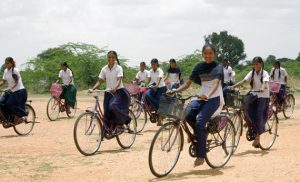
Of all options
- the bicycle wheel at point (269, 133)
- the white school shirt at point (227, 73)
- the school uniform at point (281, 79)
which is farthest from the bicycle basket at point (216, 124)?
the school uniform at point (281, 79)

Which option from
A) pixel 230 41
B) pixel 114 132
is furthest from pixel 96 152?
pixel 230 41

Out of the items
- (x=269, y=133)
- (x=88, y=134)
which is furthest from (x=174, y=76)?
(x=88, y=134)

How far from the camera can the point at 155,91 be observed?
15609 mm

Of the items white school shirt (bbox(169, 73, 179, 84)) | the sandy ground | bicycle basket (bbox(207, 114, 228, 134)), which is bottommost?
the sandy ground

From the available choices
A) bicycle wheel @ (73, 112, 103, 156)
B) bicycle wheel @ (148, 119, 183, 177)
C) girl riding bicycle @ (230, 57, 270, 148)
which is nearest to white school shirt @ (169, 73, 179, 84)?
girl riding bicycle @ (230, 57, 270, 148)

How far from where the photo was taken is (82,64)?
4188 centimetres

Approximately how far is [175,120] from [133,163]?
1727 millimetres

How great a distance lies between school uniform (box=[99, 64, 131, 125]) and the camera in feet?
36.3

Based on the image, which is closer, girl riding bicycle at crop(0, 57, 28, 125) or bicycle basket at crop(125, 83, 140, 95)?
girl riding bicycle at crop(0, 57, 28, 125)

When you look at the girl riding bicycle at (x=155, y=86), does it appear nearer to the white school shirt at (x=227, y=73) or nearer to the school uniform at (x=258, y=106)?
the white school shirt at (x=227, y=73)

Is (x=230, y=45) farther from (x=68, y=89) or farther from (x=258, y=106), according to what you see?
(x=258, y=106)

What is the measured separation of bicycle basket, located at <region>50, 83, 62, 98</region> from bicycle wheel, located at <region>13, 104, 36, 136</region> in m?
3.58

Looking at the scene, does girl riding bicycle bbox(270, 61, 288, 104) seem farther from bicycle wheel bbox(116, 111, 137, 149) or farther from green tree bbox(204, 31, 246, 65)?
green tree bbox(204, 31, 246, 65)

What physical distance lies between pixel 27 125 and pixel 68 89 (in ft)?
14.2
